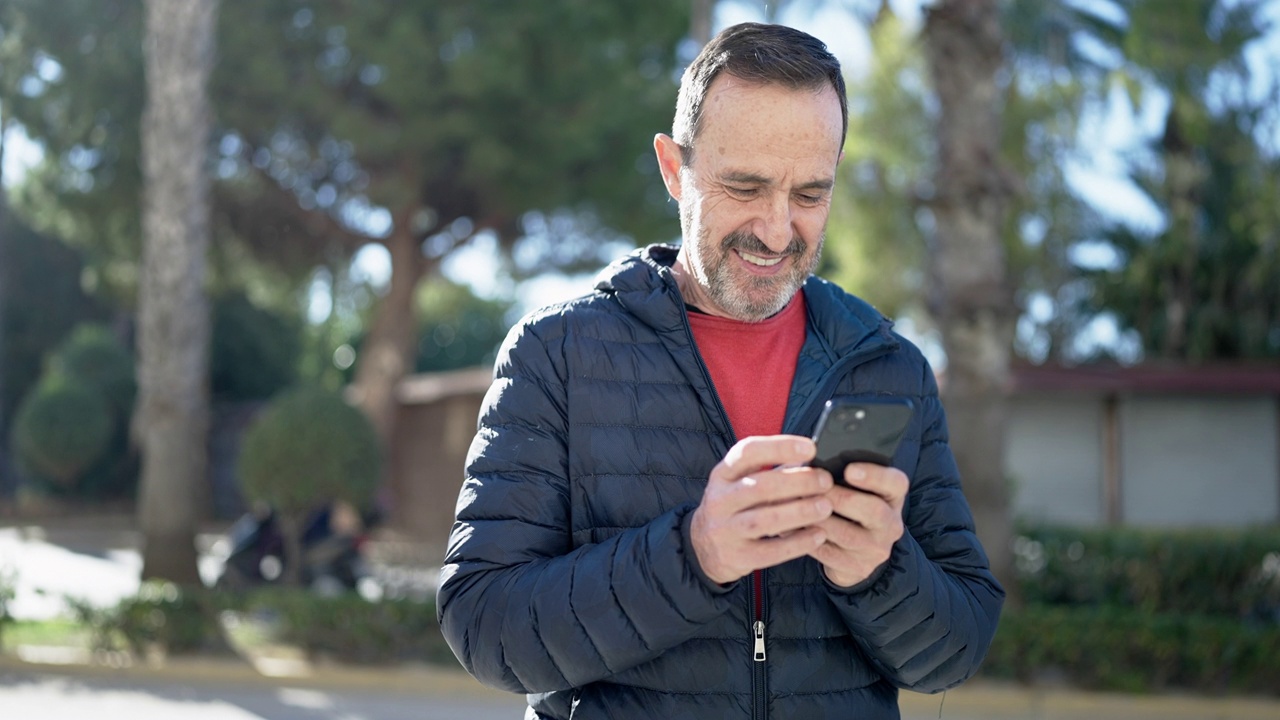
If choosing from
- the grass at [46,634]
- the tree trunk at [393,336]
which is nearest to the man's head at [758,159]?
the grass at [46,634]

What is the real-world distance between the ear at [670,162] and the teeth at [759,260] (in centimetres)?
18

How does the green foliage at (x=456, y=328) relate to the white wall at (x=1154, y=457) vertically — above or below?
above

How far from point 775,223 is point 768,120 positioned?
149 millimetres

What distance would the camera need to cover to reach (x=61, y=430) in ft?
82.3

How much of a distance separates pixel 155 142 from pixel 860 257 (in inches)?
567

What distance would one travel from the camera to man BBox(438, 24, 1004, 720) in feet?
5.39

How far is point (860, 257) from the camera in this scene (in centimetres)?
2319

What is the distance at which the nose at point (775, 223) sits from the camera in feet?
5.92

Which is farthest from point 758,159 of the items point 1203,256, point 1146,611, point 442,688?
point 1203,256

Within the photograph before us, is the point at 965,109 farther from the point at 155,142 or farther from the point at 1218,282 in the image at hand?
the point at 1218,282

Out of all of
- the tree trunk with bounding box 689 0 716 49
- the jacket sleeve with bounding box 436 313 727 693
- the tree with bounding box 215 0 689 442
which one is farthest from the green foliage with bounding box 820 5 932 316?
the jacket sleeve with bounding box 436 313 727 693

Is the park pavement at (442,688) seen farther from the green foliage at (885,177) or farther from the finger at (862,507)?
the green foliage at (885,177)

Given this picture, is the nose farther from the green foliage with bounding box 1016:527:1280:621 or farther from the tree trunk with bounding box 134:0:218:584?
the tree trunk with bounding box 134:0:218:584

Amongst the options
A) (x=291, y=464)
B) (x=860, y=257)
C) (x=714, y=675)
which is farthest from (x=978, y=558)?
(x=860, y=257)
